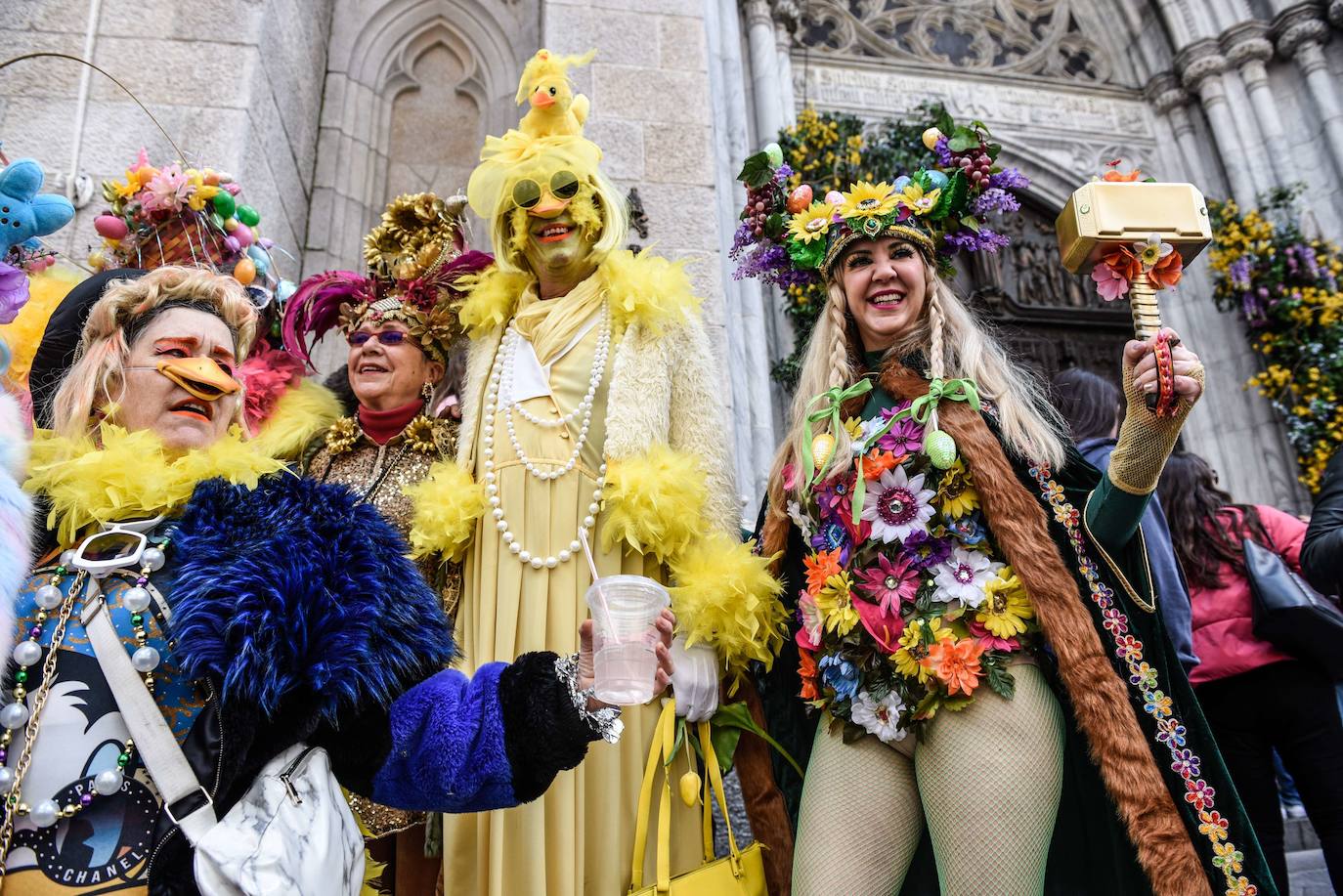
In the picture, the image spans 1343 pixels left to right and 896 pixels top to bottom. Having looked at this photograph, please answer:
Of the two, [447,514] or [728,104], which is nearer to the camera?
[447,514]

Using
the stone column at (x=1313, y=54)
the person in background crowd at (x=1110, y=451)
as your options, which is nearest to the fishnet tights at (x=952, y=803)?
the person in background crowd at (x=1110, y=451)

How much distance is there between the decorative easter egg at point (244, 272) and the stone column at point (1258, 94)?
810 centimetres

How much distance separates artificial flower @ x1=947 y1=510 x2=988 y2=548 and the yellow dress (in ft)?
2.66

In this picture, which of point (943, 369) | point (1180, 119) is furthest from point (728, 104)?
point (1180, 119)

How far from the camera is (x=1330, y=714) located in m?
2.85

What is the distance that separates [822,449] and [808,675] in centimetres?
58

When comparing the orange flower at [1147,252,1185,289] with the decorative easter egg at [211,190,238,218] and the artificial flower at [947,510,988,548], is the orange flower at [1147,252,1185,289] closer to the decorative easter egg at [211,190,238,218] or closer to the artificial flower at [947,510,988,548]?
the artificial flower at [947,510,988,548]

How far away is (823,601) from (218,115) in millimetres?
3620

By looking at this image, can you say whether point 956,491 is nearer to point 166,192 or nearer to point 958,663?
point 958,663

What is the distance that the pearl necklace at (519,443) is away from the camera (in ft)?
7.92

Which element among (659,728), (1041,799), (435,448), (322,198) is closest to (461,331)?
(435,448)

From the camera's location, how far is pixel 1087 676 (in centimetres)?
198

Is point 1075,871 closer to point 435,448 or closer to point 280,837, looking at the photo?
point 280,837

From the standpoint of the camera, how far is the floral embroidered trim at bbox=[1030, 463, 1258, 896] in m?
1.91
